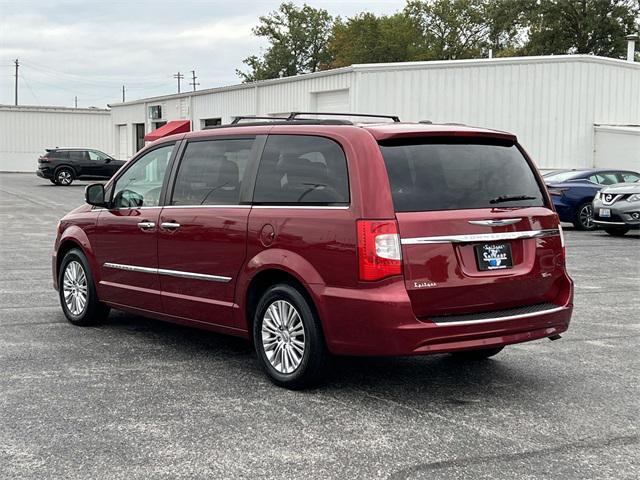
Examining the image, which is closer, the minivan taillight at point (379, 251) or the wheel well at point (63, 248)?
the minivan taillight at point (379, 251)

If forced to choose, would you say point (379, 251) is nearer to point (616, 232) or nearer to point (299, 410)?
point (299, 410)

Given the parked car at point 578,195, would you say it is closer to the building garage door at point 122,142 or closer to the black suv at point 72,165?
the black suv at point 72,165

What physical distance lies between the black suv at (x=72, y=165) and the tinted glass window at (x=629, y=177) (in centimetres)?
2472

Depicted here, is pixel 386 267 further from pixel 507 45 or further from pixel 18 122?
pixel 507 45

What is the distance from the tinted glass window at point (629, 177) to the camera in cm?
1994

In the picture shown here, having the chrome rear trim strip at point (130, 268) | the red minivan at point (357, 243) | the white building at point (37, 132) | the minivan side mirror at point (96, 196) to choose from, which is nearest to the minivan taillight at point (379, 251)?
the red minivan at point (357, 243)

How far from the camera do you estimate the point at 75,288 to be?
303 inches

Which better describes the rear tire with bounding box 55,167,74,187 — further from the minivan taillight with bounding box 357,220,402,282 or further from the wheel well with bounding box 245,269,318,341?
the minivan taillight with bounding box 357,220,402,282

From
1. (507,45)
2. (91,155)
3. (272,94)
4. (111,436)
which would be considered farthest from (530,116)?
(507,45)

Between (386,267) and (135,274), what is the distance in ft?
8.73

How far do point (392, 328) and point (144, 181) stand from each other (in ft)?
10.1

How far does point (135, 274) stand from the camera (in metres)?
6.83

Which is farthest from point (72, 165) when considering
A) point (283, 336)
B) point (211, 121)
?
point (283, 336)

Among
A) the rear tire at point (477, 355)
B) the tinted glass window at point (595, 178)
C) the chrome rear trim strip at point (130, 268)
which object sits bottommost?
the rear tire at point (477, 355)
